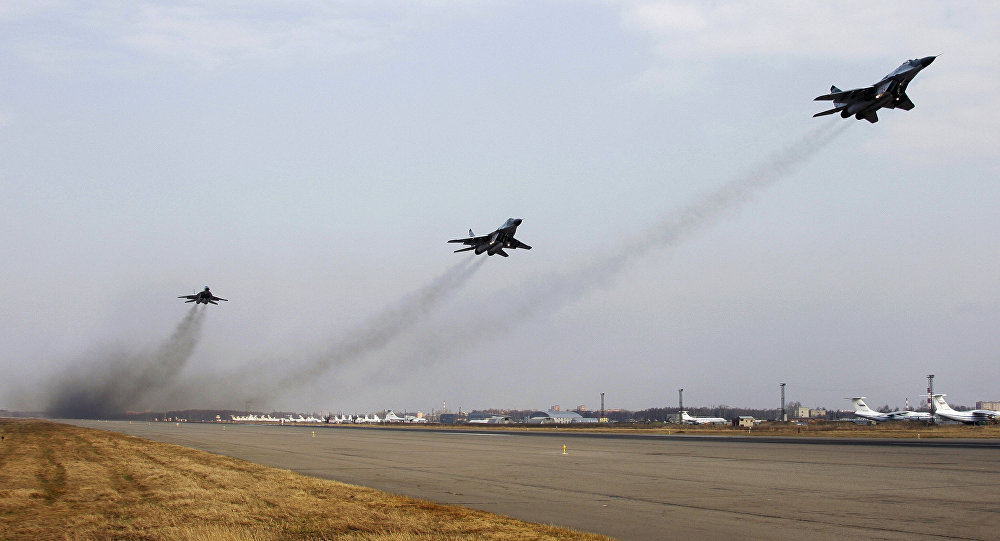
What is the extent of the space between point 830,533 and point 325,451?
3676 cm

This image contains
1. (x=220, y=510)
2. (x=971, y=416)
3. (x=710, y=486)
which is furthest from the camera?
Answer: (x=971, y=416)

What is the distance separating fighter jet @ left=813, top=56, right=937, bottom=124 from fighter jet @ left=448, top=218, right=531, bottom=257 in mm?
24817

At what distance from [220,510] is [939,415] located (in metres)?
114

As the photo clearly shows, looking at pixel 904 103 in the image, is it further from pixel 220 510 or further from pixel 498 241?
pixel 220 510

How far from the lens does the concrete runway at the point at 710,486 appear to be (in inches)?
712

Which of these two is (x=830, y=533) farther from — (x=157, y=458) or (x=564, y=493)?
(x=157, y=458)

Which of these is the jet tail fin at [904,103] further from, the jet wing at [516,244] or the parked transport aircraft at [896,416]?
the parked transport aircraft at [896,416]

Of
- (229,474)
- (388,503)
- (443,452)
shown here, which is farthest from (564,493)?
(443,452)

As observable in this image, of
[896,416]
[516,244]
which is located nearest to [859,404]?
[896,416]

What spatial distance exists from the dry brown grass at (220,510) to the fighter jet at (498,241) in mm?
32650

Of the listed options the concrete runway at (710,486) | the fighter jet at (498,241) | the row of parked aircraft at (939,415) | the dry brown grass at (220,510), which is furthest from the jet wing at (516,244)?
the row of parked aircraft at (939,415)

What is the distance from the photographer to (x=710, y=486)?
26734 millimetres

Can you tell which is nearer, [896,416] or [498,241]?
[498,241]

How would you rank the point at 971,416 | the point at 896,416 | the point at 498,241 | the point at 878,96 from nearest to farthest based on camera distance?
the point at 878,96, the point at 498,241, the point at 971,416, the point at 896,416
